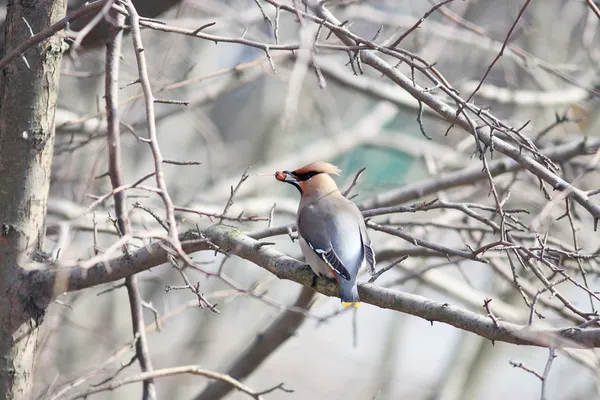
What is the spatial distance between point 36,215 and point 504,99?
4.02 meters

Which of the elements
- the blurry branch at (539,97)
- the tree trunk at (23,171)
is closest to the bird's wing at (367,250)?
the tree trunk at (23,171)

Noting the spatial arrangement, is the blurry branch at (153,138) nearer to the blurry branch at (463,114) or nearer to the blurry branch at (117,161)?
the blurry branch at (117,161)

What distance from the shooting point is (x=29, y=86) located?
9.74ft

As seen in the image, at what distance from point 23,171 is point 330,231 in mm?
1538

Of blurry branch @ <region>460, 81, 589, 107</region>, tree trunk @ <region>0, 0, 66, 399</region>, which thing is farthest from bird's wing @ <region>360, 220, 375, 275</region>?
blurry branch @ <region>460, 81, 589, 107</region>

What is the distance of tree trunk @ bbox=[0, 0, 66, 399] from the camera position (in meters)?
2.96

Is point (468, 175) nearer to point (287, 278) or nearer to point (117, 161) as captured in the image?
point (287, 278)

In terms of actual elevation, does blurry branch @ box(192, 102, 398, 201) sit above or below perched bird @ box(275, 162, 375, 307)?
above

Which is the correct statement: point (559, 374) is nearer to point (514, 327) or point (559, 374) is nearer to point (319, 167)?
point (319, 167)

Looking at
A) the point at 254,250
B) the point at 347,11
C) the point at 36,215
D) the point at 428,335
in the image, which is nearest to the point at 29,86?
the point at 36,215

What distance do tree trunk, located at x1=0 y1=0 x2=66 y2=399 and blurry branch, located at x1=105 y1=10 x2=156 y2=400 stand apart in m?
0.22

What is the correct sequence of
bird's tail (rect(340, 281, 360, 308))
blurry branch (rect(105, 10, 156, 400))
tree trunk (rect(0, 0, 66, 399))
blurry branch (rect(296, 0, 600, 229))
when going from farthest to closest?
bird's tail (rect(340, 281, 360, 308)), tree trunk (rect(0, 0, 66, 399)), blurry branch (rect(105, 10, 156, 400)), blurry branch (rect(296, 0, 600, 229))

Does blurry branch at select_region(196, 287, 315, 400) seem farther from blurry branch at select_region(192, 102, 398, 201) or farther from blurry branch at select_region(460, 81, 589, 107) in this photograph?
blurry branch at select_region(460, 81, 589, 107)

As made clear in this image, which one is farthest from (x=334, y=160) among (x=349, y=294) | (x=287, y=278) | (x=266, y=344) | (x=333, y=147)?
(x=287, y=278)
